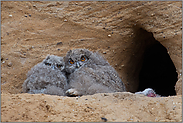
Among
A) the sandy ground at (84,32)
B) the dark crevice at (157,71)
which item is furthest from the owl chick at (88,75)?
the dark crevice at (157,71)

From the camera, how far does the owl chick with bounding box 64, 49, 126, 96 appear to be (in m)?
4.22

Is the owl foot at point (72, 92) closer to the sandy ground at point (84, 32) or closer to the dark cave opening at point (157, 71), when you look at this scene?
the sandy ground at point (84, 32)

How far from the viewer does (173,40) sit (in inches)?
192

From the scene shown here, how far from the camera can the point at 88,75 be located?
14.7 ft

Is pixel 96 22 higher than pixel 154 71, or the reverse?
pixel 96 22

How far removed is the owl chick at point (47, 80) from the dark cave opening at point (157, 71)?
3.35 m

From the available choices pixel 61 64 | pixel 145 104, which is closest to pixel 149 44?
pixel 61 64

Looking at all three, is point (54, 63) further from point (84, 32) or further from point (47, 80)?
point (84, 32)

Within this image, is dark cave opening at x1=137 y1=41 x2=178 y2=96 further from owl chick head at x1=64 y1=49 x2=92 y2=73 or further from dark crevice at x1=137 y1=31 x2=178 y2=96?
owl chick head at x1=64 y1=49 x2=92 y2=73

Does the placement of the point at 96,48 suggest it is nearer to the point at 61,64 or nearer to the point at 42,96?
the point at 61,64

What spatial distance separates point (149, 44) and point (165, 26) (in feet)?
5.08

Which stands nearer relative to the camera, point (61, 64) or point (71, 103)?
point (71, 103)

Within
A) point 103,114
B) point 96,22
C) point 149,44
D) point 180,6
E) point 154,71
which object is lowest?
point 154,71

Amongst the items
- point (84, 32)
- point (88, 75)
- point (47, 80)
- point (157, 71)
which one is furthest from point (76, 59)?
point (157, 71)
